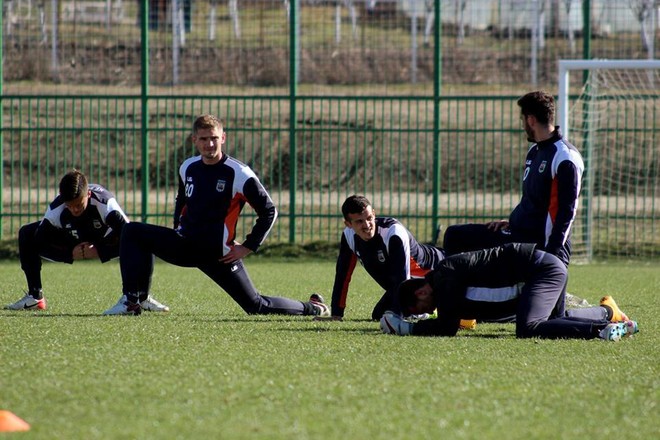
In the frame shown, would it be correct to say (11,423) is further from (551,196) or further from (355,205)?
(551,196)

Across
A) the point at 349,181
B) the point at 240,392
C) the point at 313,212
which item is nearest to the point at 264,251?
the point at 313,212

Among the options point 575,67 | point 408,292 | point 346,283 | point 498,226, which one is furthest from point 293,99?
point 408,292

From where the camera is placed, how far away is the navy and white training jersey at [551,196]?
7.94m

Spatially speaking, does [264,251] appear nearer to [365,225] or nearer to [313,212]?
[313,212]

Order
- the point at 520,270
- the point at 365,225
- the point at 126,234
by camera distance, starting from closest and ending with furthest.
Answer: the point at 520,270
the point at 365,225
the point at 126,234

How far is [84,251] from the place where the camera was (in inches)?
372

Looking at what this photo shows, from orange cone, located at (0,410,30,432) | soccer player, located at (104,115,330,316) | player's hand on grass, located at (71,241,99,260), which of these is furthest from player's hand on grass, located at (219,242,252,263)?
orange cone, located at (0,410,30,432)

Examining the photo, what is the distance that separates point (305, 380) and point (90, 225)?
4108 millimetres

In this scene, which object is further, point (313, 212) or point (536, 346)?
point (313, 212)

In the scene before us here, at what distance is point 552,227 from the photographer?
8.03 m

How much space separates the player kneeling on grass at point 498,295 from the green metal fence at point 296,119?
23.3ft

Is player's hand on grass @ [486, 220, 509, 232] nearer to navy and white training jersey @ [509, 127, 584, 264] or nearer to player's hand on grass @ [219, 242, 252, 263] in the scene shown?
navy and white training jersey @ [509, 127, 584, 264]

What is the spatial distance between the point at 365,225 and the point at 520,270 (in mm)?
1238

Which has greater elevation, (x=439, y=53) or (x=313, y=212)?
(x=439, y=53)
